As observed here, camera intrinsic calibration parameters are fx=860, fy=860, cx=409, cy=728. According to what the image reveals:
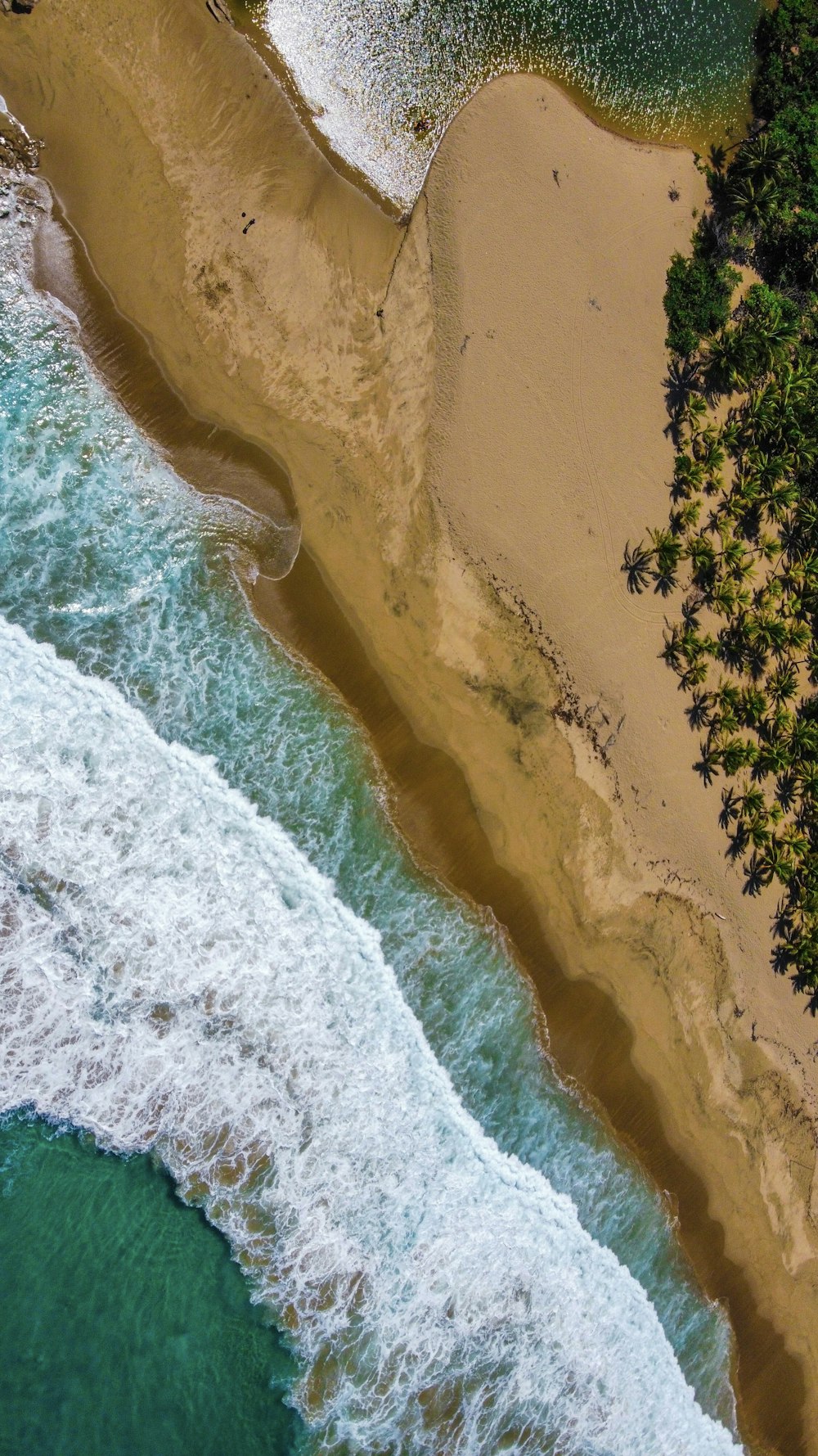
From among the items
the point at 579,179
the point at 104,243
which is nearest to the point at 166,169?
the point at 104,243

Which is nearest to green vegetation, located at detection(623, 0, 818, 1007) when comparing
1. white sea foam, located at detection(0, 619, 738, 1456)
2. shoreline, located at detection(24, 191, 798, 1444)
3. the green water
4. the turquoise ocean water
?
shoreline, located at detection(24, 191, 798, 1444)

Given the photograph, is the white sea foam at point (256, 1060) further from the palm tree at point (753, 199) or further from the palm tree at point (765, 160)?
the palm tree at point (765, 160)

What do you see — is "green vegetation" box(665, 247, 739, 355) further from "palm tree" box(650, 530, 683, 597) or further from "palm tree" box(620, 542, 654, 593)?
"palm tree" box(620, 542, 654, 593)

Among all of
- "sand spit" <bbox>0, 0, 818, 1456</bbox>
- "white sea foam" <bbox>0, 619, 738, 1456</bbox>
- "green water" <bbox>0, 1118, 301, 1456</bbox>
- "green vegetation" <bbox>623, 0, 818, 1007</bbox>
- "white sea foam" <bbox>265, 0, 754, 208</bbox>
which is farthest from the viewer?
"green vegetation" <bbox>623, 0, 818, 1007</bbox>

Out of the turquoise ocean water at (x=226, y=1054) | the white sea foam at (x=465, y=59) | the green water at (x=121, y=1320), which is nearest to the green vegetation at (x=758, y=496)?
the white sea foam at (x=465, y=59)

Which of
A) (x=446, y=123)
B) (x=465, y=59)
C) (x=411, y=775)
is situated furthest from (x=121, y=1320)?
(x=465, y=59)

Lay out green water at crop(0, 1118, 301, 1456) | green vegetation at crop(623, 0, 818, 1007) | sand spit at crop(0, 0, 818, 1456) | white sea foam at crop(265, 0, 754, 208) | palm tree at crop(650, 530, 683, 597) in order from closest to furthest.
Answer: green water at crop(0, 1118, 301, 1456)
sand spit at crop(0, 0, 818, 1456)
white sea foam at crop(265, 0, 754, 208)
palm tree at crop(650, 530, 683, 597)
green vegetation at crop(623, 0, 818, 1007)

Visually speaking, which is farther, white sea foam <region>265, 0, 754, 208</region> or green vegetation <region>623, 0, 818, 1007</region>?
green vegetation <region>623, 0, 818, 1007</region>
